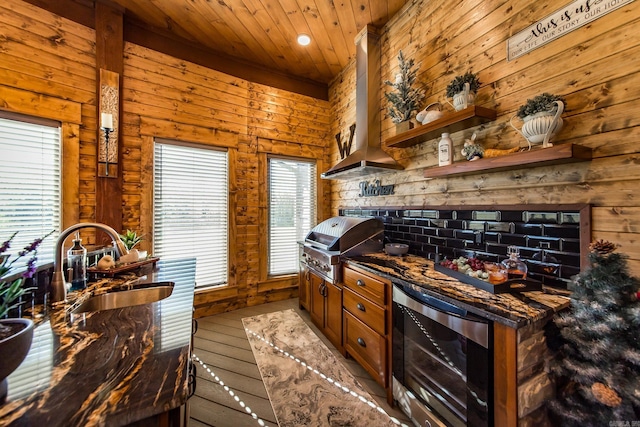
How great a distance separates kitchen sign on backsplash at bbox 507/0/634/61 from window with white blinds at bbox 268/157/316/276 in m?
2.82

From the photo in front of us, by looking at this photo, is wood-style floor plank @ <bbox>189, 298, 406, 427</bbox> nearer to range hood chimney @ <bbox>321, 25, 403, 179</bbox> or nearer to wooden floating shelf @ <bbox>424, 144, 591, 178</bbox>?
wooden floating shelf @ <bbox>424, 144, 591, 178</bbox>

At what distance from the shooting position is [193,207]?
10.5 feet

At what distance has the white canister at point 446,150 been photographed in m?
1.94

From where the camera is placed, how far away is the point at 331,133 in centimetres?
413

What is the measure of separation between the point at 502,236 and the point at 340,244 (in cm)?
127

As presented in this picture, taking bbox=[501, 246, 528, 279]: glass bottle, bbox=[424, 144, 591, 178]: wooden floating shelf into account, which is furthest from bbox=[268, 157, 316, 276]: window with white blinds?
bbox=[501, 246, 528, 279]: glass bottle

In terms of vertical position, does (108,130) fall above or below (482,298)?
above

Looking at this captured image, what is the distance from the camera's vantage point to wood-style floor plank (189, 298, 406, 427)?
1.68 metres

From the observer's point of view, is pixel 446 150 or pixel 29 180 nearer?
pixel 446 150

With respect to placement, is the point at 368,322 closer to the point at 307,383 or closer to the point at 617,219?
the point at 307,383

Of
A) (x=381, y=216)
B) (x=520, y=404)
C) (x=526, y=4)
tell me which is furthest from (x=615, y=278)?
(x=381, y=216)

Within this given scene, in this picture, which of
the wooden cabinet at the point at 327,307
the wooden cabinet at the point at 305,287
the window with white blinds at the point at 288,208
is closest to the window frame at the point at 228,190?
the window with white blinds at the point at 288,208

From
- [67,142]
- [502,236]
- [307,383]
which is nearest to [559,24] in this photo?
[502,236]

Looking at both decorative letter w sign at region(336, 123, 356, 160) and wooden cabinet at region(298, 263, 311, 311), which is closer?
wooden cabinet at region(298, 263, 311, 311)
